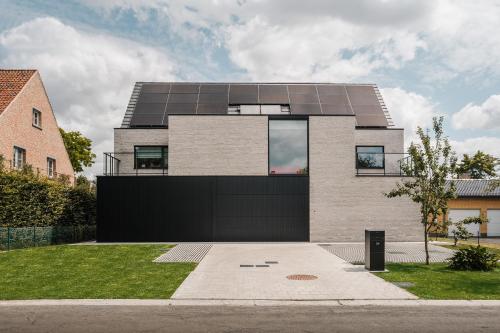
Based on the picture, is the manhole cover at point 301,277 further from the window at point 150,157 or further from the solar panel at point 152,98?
the solar panel at point 152,98

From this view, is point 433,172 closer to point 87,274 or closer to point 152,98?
point 87,274

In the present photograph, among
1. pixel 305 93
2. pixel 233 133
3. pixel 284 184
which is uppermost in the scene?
pixel 305 93

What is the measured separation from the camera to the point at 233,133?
2330 cm

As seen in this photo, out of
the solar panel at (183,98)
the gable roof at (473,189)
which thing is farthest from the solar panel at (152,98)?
the gable roof at (473,189)

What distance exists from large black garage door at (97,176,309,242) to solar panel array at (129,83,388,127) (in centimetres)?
524

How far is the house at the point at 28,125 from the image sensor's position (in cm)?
2419

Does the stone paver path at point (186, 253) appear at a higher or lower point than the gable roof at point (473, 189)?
lower

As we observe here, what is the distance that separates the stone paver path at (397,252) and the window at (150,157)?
10432 mm

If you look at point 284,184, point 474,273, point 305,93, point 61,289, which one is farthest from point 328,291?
point 305,93

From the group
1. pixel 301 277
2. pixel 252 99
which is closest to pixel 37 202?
pixel 301 277

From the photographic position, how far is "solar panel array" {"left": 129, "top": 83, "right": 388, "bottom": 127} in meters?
27.1

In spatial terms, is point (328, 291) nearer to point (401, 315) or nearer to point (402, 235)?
point (401, 315)

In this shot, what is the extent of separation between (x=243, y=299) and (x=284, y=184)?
44.3 ft

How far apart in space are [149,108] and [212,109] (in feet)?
13.4
